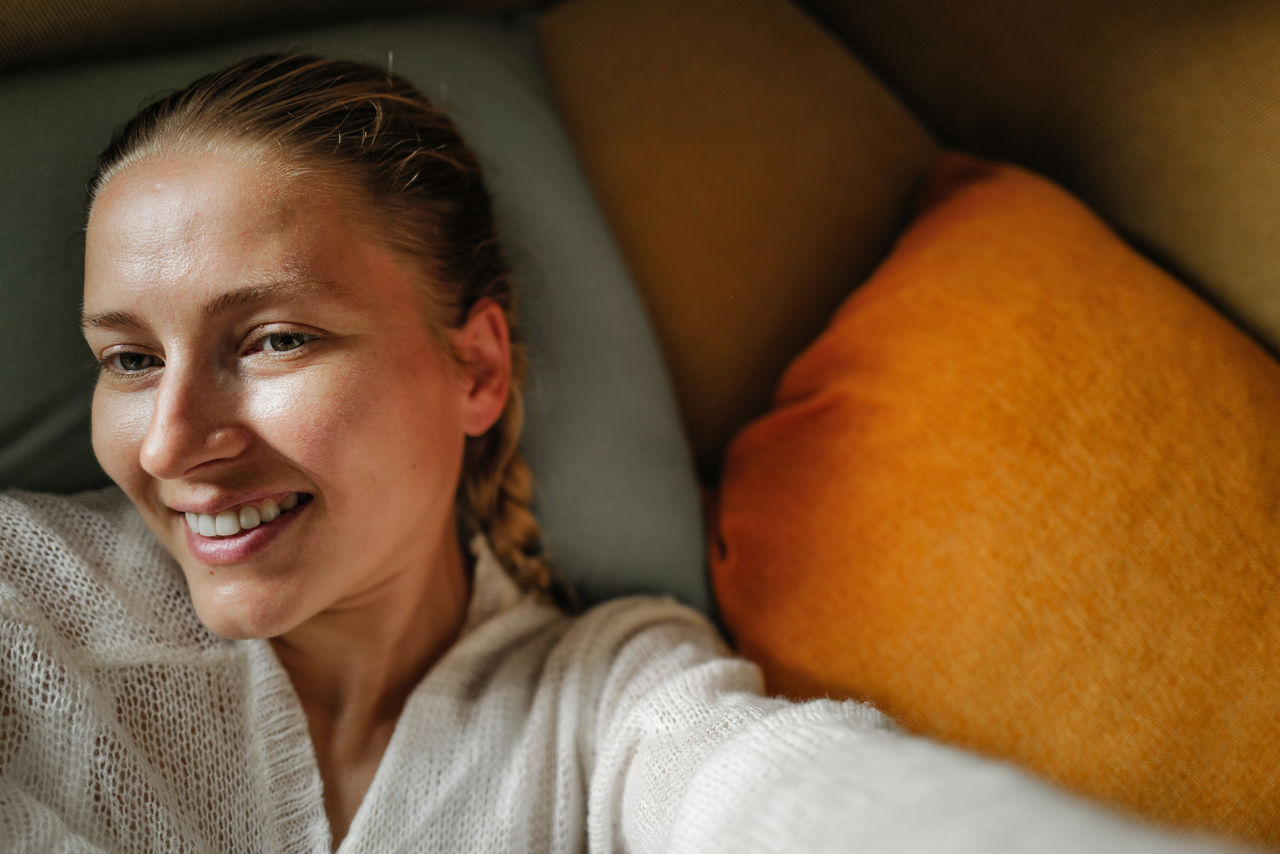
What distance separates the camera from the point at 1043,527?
2.75ft

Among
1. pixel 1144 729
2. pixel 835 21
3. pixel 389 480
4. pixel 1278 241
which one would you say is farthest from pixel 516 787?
pixel 835 21

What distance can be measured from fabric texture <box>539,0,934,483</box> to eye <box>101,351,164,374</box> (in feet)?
1.90

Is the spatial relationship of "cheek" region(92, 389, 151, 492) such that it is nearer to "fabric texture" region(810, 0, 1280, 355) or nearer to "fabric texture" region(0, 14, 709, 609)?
"fabric texture" region(0, 14, 709, 609)

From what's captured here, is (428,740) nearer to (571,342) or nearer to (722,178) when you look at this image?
(571,342)

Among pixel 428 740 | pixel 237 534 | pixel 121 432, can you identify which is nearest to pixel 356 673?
pixel 428 740

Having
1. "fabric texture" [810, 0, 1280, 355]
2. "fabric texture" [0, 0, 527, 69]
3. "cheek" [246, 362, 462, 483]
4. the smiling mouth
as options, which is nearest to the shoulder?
the smiling mouth

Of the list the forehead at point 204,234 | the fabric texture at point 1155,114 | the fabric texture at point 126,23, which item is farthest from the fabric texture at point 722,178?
the forehead at point 204,234

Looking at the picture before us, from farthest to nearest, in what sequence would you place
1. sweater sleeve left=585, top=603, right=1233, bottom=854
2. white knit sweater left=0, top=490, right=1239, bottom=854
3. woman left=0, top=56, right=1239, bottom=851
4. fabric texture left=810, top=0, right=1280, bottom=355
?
fabric texture left=810, top=0, right=1280, bottom=355, woman left=0, top=56, right=1239, bottom=851, white knit sweater left=0, top=490, right=1239, bottom=854, sweater sleeve left=585, top=603, right=1233, bottom=854

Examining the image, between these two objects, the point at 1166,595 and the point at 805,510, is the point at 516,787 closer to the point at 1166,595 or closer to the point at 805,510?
the point at 805,510

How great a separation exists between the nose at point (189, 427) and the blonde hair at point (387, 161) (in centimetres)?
20

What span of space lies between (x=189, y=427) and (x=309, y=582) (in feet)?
0.54

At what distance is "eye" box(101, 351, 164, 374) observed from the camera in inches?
29.2

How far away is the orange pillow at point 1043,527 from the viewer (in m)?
0.80

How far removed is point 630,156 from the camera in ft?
3.64
